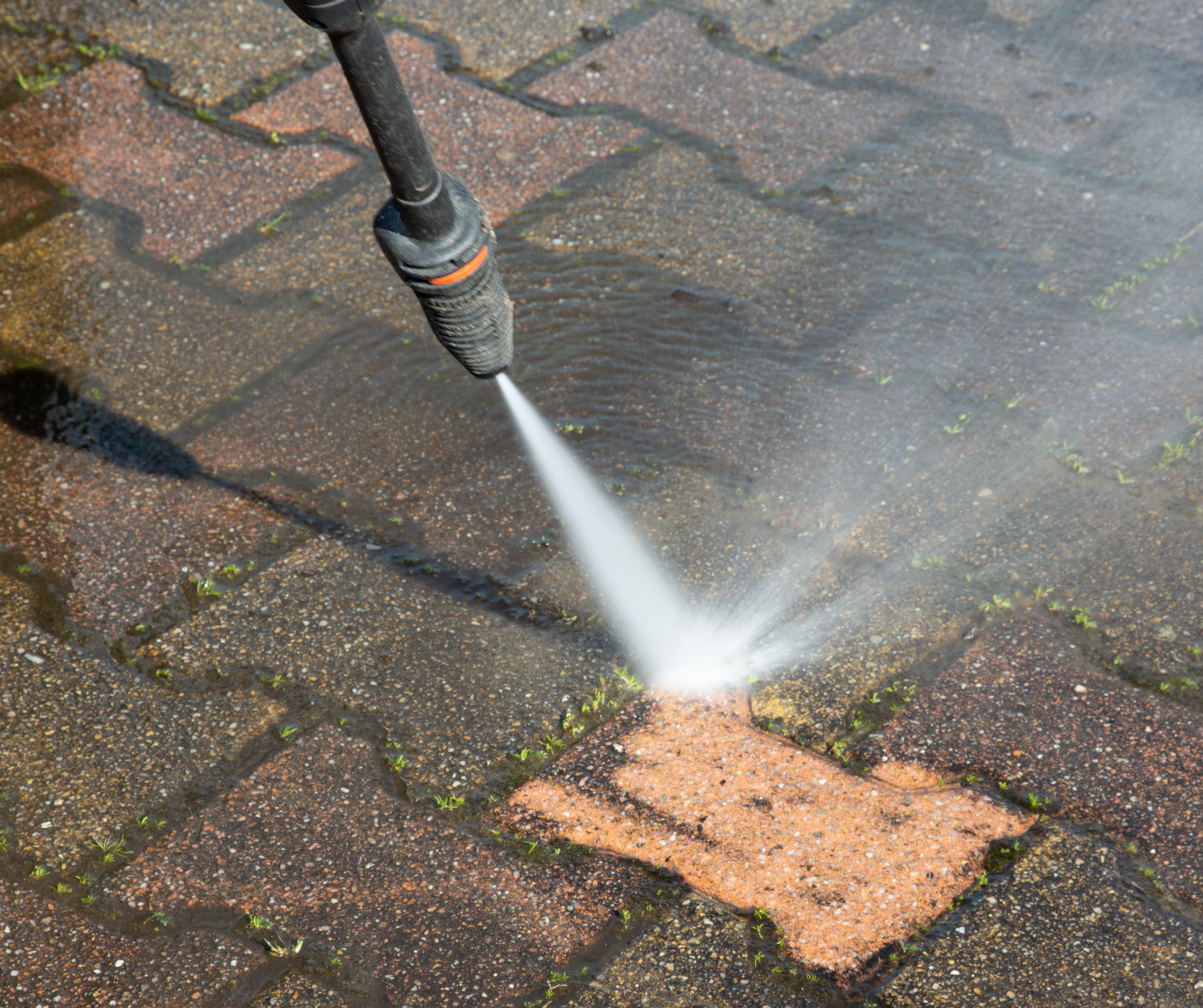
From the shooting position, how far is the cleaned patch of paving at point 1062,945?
2877 mm

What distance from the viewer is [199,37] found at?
25.0ft

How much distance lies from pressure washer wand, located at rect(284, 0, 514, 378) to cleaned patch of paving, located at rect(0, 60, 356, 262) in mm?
3861

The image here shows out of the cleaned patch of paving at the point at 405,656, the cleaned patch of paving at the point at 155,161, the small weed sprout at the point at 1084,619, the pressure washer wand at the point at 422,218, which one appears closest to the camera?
the pressure washer wand at the point at 422,218

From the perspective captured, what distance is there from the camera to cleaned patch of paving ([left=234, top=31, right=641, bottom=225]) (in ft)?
21.3

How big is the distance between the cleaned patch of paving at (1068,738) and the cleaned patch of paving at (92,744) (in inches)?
93.9

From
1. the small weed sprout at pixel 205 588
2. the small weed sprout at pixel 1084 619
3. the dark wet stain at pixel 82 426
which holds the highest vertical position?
the dark wet stain at pixel 82 426

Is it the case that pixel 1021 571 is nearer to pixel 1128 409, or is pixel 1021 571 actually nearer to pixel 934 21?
pixel 1128 409

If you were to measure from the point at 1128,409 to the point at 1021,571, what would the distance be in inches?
45.6

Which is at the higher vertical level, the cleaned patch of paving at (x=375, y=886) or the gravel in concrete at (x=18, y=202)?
the gravel in concrete at (x=18, y=202)

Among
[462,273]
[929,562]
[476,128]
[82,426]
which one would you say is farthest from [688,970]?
[476,128]

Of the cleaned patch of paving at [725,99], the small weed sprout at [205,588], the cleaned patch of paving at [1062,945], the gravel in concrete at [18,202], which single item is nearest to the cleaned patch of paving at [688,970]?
the cleaned patch of paving at [1062,945]

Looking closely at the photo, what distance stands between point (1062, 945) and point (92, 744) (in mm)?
3375

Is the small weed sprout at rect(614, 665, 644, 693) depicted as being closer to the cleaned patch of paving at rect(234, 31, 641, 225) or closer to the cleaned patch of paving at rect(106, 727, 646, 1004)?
the cleaned patch of paving at rect(106, 727, 646, 1004)

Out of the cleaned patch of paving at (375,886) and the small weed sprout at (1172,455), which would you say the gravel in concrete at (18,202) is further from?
the small weed sprout at (1172,455)
